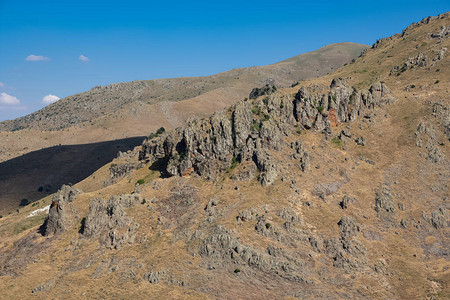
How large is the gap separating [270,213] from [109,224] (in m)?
33.8

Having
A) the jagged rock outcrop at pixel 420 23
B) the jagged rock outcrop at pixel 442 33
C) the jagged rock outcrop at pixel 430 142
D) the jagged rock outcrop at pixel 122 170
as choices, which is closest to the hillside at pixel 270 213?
the jagged rock outcrop at pixel 430 142

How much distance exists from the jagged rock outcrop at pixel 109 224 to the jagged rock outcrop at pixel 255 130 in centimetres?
1595

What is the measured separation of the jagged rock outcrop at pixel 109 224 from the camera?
224 feet

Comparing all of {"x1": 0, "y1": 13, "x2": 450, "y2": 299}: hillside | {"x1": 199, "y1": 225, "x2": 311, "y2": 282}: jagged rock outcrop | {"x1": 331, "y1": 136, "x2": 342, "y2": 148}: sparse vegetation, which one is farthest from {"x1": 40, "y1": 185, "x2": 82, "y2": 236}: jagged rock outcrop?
{"x1": 331, "y1": 136, "x2": 342, "y2": 148}: sparse vegetation

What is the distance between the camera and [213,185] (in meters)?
76.8

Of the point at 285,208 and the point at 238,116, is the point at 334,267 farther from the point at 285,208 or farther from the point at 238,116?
the point at 238,116

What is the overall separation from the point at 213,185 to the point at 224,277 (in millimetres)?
22770

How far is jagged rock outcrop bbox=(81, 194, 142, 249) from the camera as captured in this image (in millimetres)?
68312

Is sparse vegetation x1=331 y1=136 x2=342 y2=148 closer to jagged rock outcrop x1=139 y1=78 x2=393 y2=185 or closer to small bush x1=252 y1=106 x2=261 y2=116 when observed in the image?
jagged rock outcrop x1=139 y1=78 x2=393 y2=185

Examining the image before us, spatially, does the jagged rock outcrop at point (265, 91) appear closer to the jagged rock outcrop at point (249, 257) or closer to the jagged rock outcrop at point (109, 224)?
the jagged rock outcrop at point (249, 257)

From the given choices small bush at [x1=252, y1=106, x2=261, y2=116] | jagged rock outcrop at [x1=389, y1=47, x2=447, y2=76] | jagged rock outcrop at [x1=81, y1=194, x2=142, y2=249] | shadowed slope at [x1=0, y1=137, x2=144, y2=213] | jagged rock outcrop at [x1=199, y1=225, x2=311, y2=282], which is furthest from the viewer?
shadowed slope at [x1=0, y1=137, x2=144, y2=213]

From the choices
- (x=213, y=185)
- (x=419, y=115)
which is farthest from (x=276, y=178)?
(x=419, y=115)

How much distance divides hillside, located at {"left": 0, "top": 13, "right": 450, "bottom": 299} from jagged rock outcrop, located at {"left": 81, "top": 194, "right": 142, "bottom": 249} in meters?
0.22

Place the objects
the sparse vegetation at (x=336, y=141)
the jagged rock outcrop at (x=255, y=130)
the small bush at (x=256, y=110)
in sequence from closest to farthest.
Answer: the jagged rock outcrop at (x=255, y=130) → the sparse vegetation at (x=336, y=141) → the small bush at (x=256, y=110)
